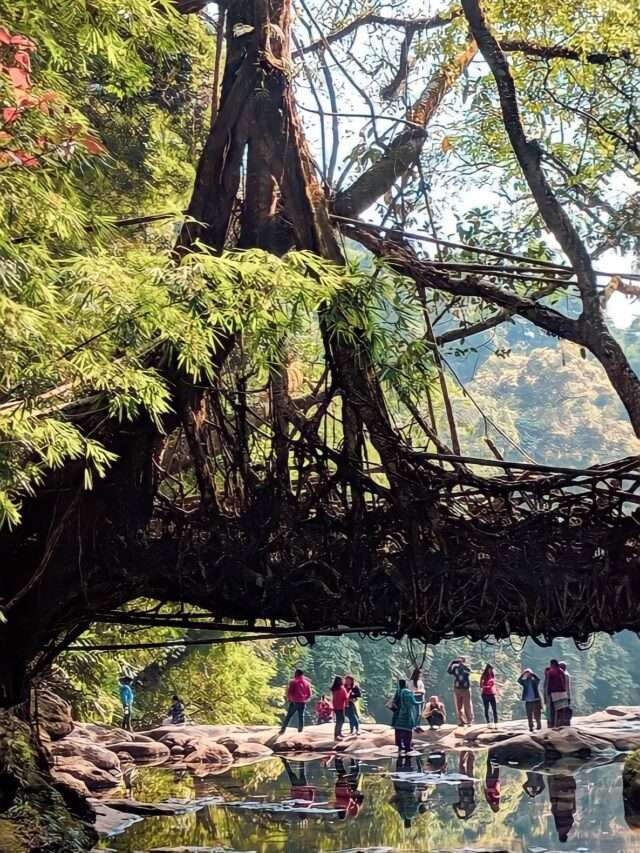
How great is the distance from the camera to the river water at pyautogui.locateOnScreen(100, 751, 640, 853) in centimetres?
741

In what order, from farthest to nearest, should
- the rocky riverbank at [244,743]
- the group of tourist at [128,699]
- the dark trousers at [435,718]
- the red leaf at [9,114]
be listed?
1. the dark trousers at [435,718]
2. the group of tourist at [128,699]
3. the rocky riverbank at [244,743]
4. the red leaf at [9,114]

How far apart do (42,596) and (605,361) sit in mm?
3117

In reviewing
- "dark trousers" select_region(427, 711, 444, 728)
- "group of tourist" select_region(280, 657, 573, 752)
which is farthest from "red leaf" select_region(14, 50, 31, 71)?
"dark trousers" select_region(427, 711, 444, 728)

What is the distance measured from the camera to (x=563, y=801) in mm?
9297

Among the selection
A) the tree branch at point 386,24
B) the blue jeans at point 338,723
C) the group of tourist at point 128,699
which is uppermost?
the tree branch at point 386,24

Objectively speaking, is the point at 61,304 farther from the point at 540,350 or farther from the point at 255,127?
the point at 540,350

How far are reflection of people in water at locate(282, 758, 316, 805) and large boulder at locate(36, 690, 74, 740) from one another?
7.96 ft

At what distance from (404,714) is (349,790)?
2670 millimetres

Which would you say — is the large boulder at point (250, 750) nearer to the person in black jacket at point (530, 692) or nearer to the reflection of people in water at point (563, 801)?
the person in black jacket at point (530, 692)

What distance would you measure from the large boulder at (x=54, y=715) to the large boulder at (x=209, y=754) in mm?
2753

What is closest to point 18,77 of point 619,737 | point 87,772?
point 87,772

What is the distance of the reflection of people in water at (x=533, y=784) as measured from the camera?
9773 millimetres

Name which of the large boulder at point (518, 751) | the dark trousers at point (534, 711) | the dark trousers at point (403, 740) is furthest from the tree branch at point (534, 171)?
the dark trousers at point (534, 711)

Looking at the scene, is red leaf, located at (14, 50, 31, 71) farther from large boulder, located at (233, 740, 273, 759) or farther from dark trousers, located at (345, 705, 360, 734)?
dark trousers, located at (345, 705, 360, 734)
